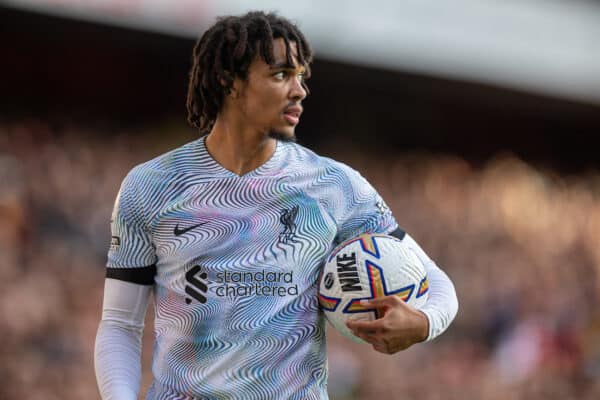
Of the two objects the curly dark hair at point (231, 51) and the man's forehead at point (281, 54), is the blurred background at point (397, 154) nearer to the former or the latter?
the curly dark hair at point (231, 51)

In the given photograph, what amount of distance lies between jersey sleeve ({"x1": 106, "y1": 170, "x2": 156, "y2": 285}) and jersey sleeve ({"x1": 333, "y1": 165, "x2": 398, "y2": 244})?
65 centimetres

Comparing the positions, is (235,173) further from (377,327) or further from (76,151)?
(76,151)

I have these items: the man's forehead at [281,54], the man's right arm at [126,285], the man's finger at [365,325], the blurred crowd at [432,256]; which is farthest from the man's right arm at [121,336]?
the blurred crowd at [432,256]

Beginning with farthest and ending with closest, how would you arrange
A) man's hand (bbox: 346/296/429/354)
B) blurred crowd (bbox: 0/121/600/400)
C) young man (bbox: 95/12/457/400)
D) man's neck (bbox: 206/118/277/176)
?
blurred crowd (bbox: 0/121/600/400) < man's neck (bbox: 206/118/277/176) < young man (bbox: 95/12/457/400) < man's hand (bbox: 346/296/429/354)

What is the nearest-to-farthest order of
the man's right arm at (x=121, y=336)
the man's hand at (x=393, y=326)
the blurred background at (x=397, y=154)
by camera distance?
the man's hand at (x=393, y=326), the man's right arm at (x=121, y=336), the blurred background at (x=397, y=154)

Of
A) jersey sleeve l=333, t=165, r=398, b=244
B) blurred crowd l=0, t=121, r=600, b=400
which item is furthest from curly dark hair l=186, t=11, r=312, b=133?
blurred crowd l=0, t=121, r=600, b=400

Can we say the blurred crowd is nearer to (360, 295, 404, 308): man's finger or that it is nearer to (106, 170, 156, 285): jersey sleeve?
(106, 170, 156, 285): jersey sleeve

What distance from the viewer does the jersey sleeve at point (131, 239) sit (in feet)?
10.7

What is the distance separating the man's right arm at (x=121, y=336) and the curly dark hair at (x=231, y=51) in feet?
2.22

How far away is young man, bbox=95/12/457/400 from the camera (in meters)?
3.10

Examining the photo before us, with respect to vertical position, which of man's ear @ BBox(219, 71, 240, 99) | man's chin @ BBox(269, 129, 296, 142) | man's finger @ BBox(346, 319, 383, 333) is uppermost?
man's ear @ BBox(219, 71, 240, 99)

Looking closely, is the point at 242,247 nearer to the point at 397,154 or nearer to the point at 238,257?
the point at 238,257

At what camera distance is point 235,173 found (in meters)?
3.32

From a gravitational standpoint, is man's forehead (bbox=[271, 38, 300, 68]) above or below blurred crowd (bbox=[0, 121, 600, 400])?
above
